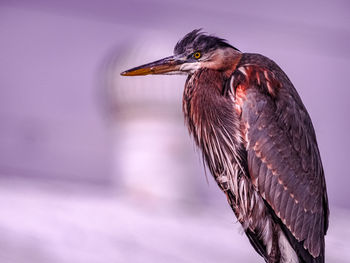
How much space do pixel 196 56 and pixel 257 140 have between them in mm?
411

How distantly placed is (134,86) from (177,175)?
0.88 metres

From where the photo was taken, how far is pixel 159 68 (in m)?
2.78

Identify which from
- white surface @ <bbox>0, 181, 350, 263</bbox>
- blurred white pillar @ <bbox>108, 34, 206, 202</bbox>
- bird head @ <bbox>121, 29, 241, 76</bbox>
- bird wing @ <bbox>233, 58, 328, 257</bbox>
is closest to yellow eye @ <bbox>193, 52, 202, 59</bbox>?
bird head @ <bbox>121, 29, 241, 76</bbox>

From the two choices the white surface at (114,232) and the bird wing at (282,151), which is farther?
the white surface at (114,232)

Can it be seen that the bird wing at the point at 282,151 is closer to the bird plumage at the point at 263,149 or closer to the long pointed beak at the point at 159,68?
the bird plumage at the point at 263,149

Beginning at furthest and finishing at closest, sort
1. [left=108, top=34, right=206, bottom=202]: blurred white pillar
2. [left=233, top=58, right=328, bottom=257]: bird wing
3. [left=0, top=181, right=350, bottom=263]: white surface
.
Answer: [left=108, top=34, right=206, bottom=202]: blurred white pillar < [left=0, top=181, right=350, bottom=263]: white surface < [left=233, top=58, right=328, bottom=257]: bird wing

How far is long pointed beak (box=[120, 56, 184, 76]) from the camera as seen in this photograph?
2750mm

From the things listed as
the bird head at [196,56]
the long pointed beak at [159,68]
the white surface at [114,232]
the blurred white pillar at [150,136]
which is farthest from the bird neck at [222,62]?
the blurred white pillar at [150,136]

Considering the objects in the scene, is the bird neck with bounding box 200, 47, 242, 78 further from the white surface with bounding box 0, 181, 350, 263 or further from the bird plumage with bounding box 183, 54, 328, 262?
the white surface with bounding box 0, 181, 350, 263

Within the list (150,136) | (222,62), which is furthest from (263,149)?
(150,136)

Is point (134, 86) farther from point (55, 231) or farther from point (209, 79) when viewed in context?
point (209, 79)

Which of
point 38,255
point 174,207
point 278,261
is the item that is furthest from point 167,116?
point 278,261

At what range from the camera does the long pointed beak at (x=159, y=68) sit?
275cm

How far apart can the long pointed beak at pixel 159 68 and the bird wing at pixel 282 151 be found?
0.25m
